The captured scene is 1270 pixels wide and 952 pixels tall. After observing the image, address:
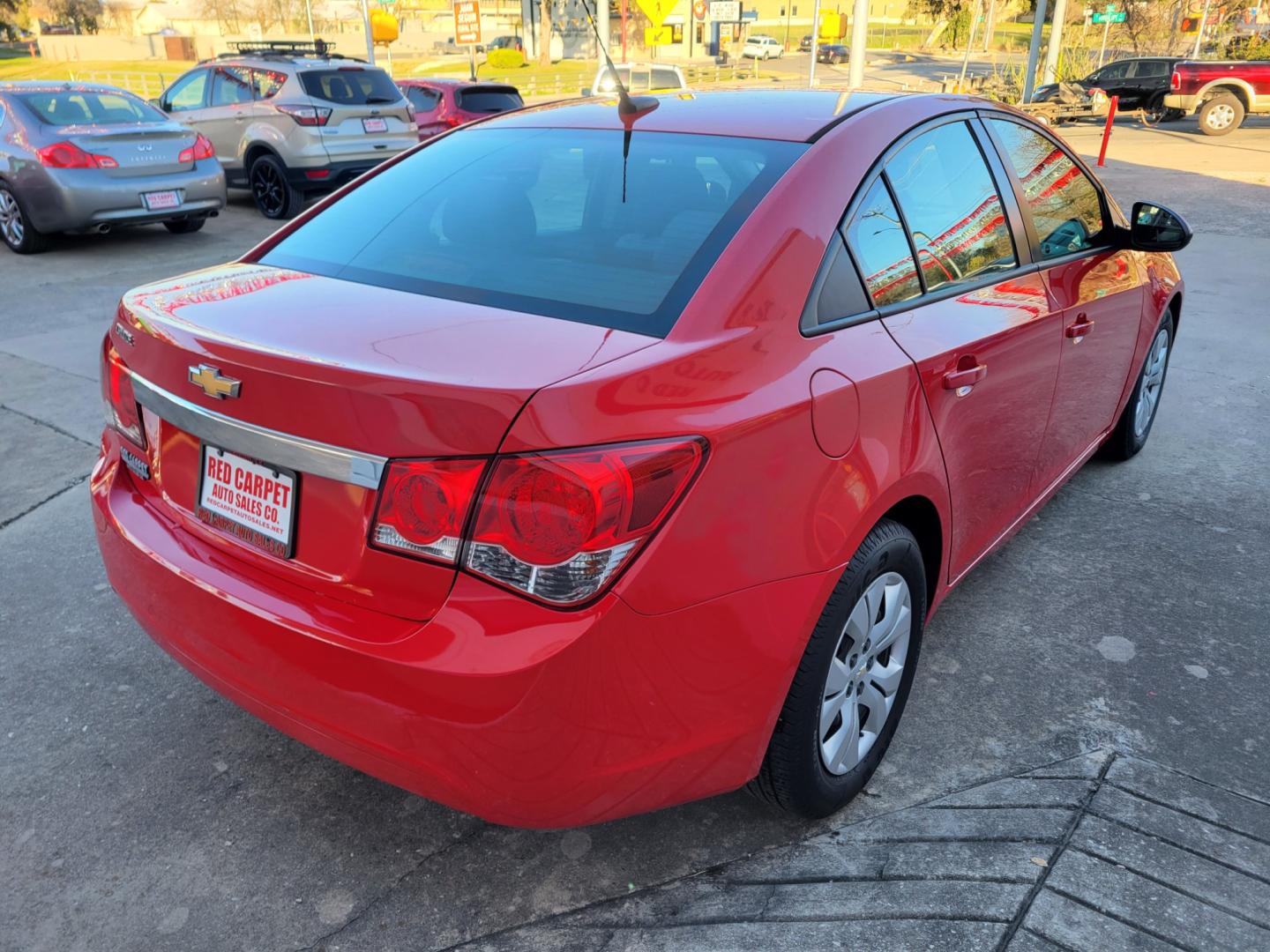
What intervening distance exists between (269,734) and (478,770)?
1.19m

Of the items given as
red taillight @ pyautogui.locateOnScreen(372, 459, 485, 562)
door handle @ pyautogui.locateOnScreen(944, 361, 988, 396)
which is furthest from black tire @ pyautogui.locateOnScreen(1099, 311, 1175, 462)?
red taillight @ pyautogui.locateOnScreen(372, 459, 485, 562)

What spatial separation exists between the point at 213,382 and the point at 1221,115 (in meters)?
25.9

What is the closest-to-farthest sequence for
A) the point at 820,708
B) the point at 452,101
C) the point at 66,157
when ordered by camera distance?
the point at 820,708
the point at 66,157
the point at 452,101

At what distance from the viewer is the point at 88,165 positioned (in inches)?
346

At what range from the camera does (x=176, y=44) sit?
70000 millimetres

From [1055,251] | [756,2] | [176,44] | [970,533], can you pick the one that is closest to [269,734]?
[970,533]

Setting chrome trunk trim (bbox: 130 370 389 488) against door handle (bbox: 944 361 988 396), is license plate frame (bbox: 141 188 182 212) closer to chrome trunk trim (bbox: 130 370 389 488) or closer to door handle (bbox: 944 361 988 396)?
chrome trunk trim (bbox: 130 370 389 488)

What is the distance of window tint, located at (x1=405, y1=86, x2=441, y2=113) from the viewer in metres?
14.0

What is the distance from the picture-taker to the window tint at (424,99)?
14.0 meters

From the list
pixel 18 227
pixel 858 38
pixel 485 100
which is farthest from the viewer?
pixel 858 38

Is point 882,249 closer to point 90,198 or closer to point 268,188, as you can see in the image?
point 90,198

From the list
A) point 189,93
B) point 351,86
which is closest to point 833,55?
point 189,93

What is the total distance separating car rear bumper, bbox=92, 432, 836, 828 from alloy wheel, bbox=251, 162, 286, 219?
33.6 ft

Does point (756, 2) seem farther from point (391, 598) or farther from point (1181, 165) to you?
point (391, 598)
